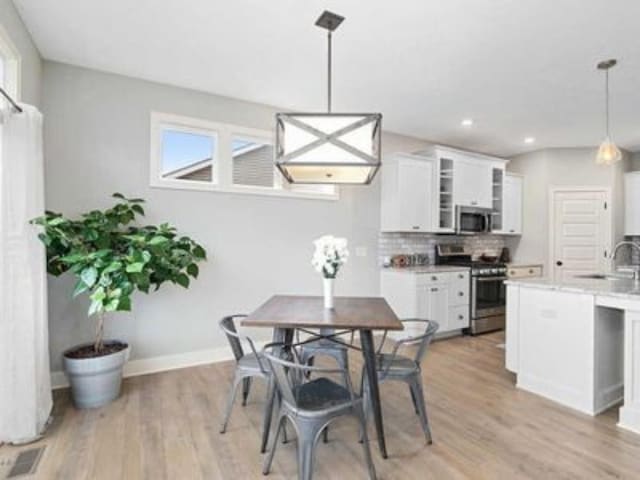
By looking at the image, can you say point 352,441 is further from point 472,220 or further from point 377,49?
point 472,220

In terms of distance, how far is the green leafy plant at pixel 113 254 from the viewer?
253 centimetres

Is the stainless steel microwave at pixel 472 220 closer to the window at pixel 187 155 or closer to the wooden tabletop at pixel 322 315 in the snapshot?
the wooden tabletop at pixel 322 315

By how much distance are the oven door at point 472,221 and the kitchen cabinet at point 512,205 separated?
1.41ft

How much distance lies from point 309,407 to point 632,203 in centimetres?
649

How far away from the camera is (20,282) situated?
222 centimetres

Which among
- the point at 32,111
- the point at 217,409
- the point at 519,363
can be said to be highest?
the point at 32,111

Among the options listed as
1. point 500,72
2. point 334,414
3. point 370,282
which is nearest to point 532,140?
point 500,72

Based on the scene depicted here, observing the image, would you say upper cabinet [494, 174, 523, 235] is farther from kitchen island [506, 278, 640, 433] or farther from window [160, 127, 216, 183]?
window [160, 127, 216, 183]

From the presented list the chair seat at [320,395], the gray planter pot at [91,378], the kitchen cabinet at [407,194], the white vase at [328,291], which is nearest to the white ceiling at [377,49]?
the kitchen cabinet at [407,194]

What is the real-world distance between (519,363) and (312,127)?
274 centimetres

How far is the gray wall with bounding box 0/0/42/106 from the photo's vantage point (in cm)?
228

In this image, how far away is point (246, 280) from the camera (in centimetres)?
394

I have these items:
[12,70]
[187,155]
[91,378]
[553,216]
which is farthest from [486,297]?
[12,70]

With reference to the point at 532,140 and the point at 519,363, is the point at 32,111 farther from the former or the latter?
the point at 532,140
